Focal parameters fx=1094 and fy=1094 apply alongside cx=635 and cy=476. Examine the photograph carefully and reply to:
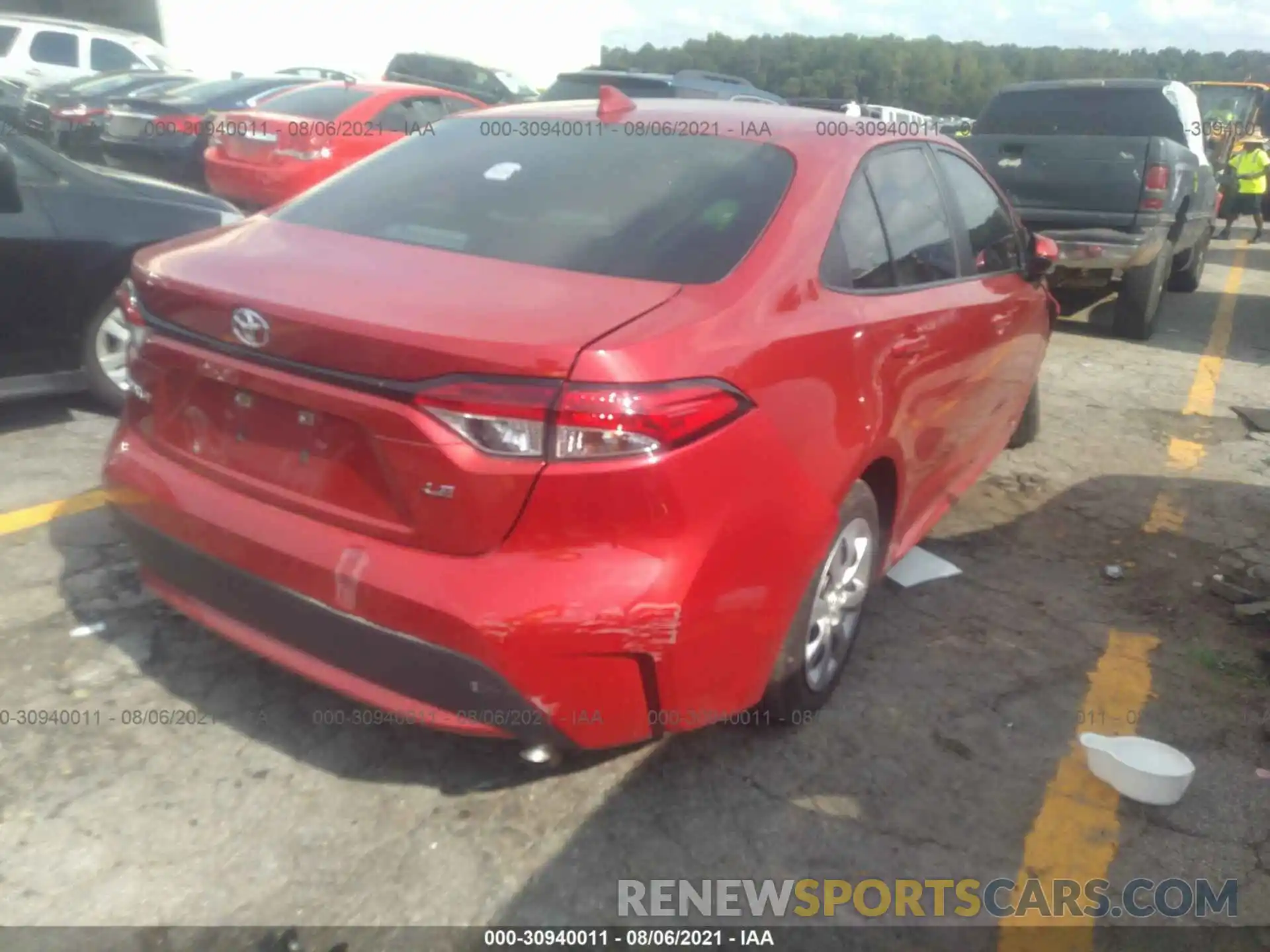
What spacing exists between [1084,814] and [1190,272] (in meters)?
9.75

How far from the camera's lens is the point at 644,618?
7.29ft

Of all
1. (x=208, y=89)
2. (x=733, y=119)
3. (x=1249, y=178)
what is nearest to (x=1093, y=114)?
(x=1249, y=178)

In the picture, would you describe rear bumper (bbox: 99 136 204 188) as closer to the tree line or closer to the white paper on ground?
the white paper on ground

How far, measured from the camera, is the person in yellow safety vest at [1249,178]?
47.2ft

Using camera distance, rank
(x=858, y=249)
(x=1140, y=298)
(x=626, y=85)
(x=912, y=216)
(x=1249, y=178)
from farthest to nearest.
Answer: (x=1249, y=178)
(x=626, y=85)
(x=1140, y=298)
(x=912, y=216)
(x=858, y=249)

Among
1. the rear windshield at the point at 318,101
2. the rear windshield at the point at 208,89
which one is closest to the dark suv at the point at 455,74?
the rear windshield at the point at 208,89

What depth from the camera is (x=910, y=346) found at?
3119 millimetres

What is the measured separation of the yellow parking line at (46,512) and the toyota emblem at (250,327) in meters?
1.82

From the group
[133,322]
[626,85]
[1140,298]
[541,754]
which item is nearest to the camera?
[541,754]

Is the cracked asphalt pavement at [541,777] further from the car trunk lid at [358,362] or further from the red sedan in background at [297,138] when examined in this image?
the red sedan in background at [297,138]

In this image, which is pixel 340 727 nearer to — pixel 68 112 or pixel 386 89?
pixel 386 89

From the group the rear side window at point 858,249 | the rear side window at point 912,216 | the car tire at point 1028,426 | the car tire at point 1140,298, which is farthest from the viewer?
the car tire at point 1140,298

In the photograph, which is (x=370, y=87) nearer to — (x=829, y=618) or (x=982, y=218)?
(x=982, y=218)

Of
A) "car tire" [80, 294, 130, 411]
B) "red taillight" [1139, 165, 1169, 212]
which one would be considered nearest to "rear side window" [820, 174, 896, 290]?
"car tire" [80, 294, 130, 411]
